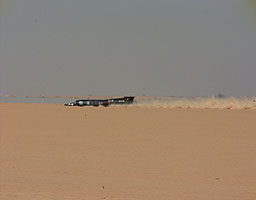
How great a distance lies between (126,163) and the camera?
8.89m

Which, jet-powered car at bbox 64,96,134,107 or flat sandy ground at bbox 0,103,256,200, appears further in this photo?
jet-powered car at bbox 64,96,134,107

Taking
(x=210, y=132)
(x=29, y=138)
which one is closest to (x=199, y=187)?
(x=29, y=138)

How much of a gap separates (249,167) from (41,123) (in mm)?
8528

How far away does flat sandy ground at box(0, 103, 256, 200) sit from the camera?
6.89 m

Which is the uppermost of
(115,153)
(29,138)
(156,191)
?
(29,138)

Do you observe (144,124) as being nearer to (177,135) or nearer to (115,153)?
(177,135)

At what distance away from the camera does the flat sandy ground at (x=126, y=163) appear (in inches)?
271

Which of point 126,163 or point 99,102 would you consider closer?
point 126,163

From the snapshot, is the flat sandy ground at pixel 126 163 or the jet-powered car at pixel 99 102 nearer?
the flat sandy ground at pixel 126 163

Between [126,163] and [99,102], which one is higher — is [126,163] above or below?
below

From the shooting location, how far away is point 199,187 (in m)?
7.19

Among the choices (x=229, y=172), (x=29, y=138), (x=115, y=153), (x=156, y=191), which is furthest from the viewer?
(x=29, y=138)

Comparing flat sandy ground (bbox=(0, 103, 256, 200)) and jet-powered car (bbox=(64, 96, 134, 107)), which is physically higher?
jet-powered car (bbox=(64, 96, 134, 107))

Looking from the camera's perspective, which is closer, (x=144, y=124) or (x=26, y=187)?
(x=26, y=187)
